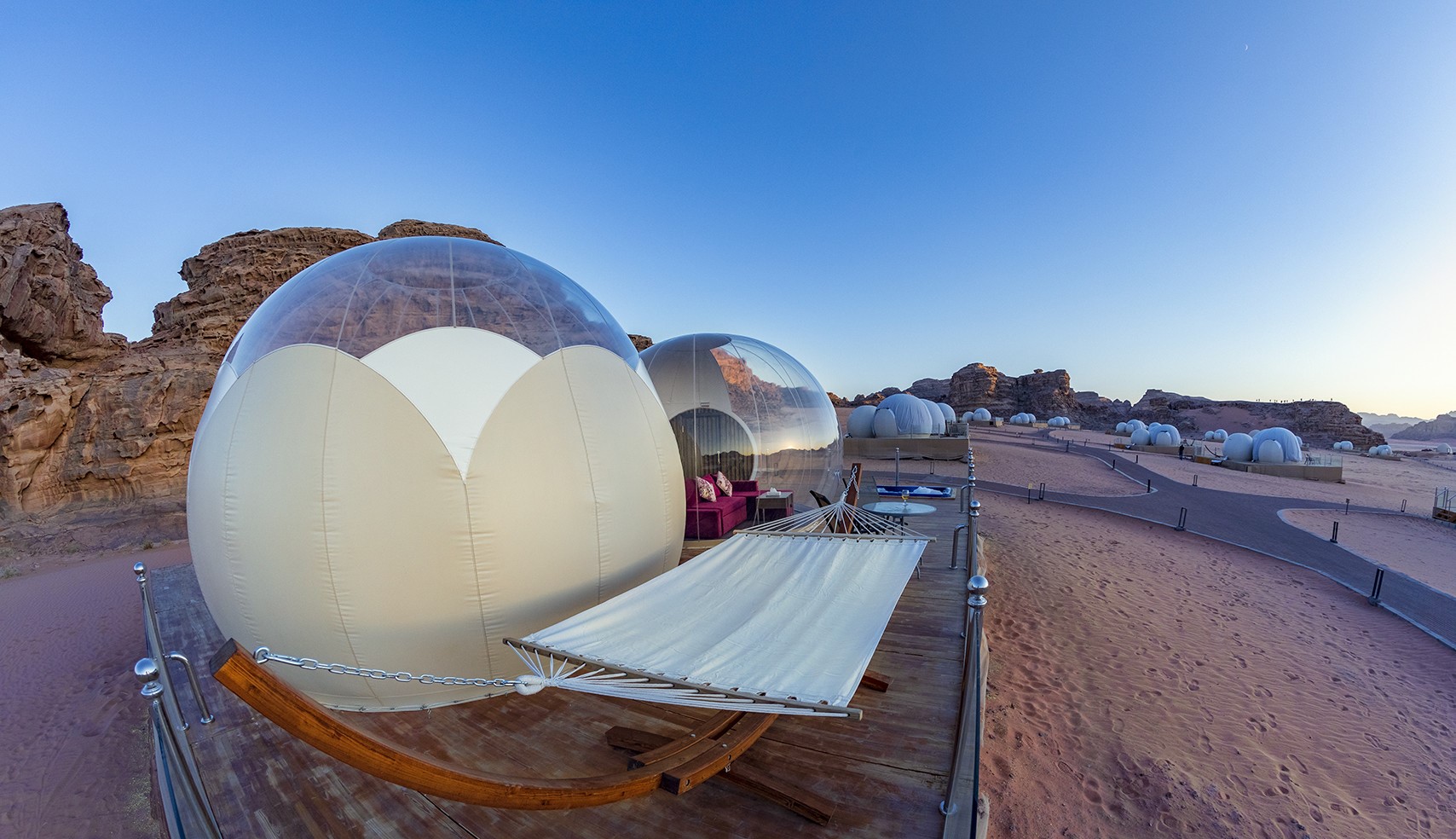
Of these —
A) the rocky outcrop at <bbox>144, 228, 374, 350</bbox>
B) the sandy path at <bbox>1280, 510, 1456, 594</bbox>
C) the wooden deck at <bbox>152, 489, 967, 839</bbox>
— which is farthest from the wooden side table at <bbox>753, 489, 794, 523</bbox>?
the rocky outcrop at <bbox>144, 228, 374, 350</bbox>

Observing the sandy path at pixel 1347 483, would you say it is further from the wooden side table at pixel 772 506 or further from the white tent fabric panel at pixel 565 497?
the white tent fabric panel at pixel 565 497

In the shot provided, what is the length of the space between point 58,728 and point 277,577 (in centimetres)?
436

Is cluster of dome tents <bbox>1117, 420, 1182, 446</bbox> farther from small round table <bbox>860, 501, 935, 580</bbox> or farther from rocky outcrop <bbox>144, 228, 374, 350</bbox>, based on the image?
rocky outcrop <bbox>144, 228, 374, 350</bbox>

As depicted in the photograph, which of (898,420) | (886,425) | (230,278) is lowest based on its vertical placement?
(886,425)

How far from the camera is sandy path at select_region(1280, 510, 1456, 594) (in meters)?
12.3

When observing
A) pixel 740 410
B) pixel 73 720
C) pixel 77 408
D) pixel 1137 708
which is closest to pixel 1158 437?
pixel 1137 708

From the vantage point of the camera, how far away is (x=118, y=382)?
676 inches

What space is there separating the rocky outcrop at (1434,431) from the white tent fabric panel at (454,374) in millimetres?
147311

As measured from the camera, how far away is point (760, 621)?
3.85 metres

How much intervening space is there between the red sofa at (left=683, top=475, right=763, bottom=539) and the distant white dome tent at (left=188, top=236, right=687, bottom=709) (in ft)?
11.1

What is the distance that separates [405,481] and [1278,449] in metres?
42.0

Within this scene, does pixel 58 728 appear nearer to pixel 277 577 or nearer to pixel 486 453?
pixel 277 577

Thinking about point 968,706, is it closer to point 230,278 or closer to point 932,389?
point 230,278

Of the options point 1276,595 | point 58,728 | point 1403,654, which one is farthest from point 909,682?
point 1276,595
